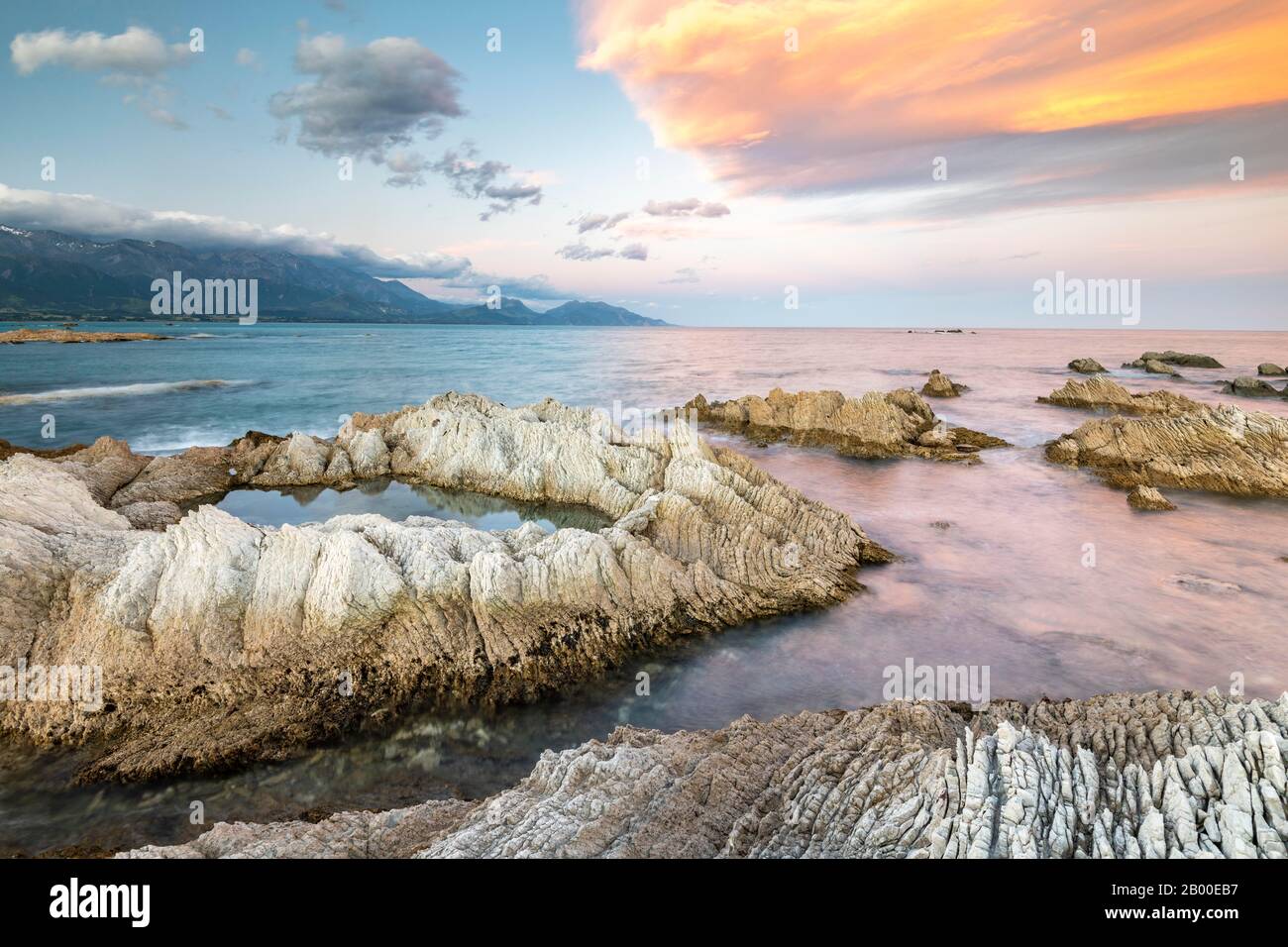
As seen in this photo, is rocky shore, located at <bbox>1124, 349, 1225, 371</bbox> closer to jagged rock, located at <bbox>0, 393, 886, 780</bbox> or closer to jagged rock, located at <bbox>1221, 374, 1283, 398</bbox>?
jagged rock, located at <bbox>1221, 374, 1283, 398</bbox>

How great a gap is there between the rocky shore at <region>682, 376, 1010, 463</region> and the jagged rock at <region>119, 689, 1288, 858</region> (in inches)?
803

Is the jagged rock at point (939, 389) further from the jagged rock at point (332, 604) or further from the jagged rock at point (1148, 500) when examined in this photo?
the jagged rock at point (332, 604)

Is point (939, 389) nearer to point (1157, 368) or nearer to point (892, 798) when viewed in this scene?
point (1157, 368)

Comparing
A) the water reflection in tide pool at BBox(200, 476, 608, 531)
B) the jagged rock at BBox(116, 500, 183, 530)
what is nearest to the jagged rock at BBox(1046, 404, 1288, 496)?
the water reflection in tide pool at BBox(200, 476, 608, 531)

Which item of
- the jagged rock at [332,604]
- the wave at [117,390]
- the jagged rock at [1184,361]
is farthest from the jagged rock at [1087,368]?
the wave at [117,390]

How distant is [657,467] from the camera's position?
57.0ft

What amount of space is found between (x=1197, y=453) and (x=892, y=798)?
22.6 m

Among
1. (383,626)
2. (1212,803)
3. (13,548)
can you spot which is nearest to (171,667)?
(383,626)

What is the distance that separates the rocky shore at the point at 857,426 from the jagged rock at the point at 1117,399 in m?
11.8

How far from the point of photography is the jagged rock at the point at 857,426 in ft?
84.9

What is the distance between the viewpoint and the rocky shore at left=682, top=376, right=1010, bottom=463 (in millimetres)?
25844
